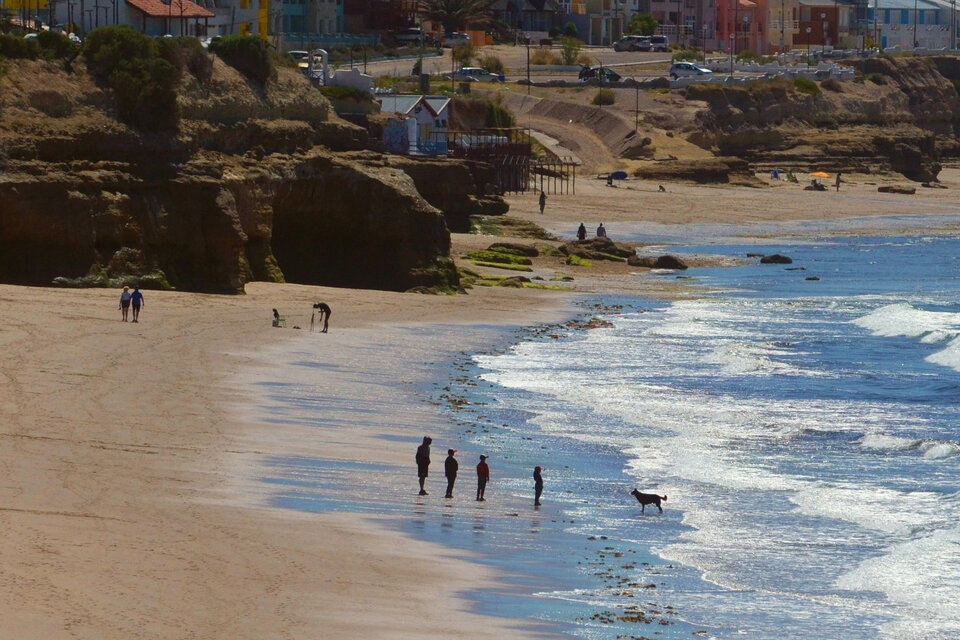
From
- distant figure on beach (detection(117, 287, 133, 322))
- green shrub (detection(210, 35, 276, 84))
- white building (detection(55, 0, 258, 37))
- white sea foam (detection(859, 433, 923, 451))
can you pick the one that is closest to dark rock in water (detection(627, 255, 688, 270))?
green shrub (detection(210, 35, 276, 84))

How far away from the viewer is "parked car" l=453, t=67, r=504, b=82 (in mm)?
104062

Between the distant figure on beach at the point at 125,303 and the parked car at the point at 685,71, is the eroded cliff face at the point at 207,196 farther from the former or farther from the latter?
the parked car at the point at 685,71

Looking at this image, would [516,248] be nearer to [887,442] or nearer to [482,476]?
[887,442]

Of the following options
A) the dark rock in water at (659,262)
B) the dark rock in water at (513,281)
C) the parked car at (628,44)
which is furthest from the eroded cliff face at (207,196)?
the parked car at (628,44)

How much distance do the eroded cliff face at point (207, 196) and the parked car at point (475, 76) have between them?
2434 inches

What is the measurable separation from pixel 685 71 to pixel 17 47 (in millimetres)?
84047

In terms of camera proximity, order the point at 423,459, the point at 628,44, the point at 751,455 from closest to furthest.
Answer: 1. the point at 423,459
2. the point at 751,455
3. the point at 628,44

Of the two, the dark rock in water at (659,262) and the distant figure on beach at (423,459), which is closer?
the distant figure on beach at (423,459)

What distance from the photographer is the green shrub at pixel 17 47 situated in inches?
1379

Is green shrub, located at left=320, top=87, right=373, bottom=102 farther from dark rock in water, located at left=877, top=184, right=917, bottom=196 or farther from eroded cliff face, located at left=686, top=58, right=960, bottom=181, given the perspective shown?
eroded cliff face, located at left=686, top=58, right=960, bottom=181

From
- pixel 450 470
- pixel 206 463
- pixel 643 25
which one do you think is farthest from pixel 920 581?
pixel 643 25

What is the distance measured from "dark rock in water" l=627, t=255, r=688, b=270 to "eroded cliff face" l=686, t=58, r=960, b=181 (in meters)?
47.7

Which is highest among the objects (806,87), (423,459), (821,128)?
(806,87)

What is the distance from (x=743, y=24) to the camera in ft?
481
